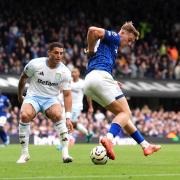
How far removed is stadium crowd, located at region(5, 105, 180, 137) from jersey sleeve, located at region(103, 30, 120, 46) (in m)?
15.4

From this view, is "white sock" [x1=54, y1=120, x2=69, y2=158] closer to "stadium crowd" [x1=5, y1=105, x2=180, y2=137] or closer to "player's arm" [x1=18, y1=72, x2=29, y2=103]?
"player's arm" [x1=18, y1=72, x2=29, y2=103]

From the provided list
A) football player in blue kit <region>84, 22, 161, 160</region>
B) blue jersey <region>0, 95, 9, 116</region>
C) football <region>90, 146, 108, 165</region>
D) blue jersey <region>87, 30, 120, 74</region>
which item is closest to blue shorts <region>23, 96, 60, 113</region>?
football player in blue kit <region>84, 22, 161, 160</region>

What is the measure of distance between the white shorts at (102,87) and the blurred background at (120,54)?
1488 centimetres

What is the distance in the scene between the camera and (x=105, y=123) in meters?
30.1

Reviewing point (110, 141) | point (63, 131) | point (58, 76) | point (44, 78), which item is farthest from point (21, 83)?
point (110, 141)

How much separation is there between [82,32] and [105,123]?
6823mm

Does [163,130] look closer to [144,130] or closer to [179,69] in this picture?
[144,130]

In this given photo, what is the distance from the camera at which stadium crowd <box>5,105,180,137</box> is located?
28422 millimetres

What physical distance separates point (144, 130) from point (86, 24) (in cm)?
797

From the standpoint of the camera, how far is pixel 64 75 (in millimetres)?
13773

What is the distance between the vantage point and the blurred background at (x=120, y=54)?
3108 centimetres

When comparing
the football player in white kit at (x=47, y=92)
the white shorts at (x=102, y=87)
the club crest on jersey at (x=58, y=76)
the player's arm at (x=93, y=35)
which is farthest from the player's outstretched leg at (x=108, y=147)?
the club crest on jersey at (x=58, y=76)

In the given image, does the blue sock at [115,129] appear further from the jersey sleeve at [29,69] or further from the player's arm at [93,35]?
the jersey sleeve at [29,69]

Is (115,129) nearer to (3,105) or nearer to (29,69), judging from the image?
(29,69)
